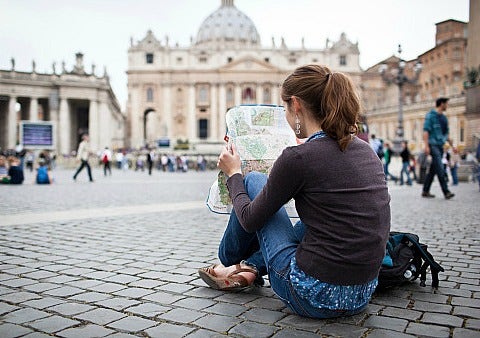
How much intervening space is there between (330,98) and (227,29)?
100 m

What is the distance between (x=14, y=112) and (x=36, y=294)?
52.3m

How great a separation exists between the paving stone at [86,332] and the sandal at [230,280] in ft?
3.10

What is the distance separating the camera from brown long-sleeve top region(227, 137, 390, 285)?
251cm

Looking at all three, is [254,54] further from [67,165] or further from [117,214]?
[117,214]

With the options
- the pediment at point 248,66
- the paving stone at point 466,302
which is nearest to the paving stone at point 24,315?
the paving stone at point 466,302

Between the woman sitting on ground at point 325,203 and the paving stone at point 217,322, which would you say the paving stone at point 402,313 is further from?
the paving stone at point 217,322

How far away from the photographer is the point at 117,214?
812cm

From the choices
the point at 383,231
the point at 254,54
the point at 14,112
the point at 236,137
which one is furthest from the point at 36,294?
the point at 254,54

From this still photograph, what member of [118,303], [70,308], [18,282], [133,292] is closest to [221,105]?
[18,282]

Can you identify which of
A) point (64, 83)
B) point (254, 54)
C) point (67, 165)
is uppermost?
point (254, 54)

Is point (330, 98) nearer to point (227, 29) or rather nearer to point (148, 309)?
point (148, 309)

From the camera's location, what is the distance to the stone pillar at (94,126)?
182ft

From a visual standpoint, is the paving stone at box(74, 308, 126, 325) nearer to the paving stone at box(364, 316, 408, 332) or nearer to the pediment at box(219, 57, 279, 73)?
the paving stone at box(364, 316, 408, 332)

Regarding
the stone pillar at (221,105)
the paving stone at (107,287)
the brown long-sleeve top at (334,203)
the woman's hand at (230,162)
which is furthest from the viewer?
the stone pillar at (221,105)
